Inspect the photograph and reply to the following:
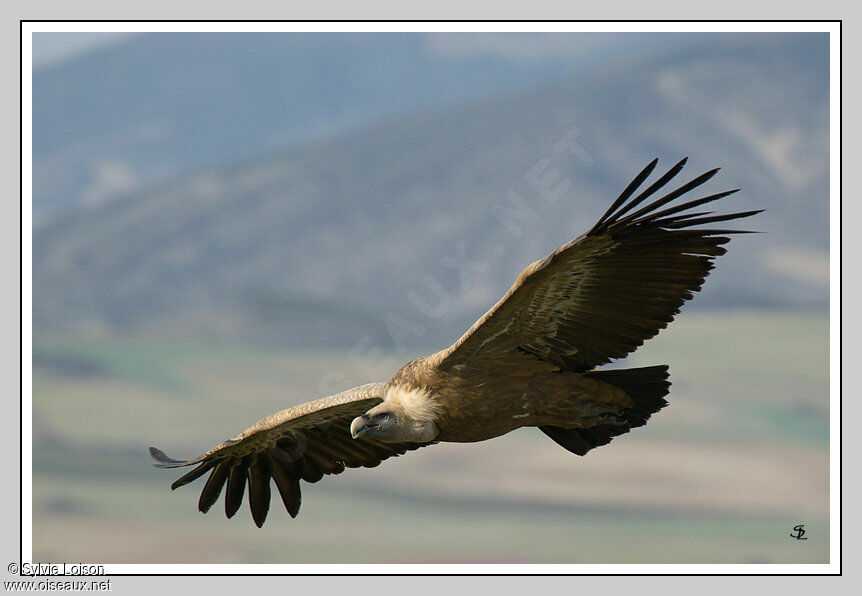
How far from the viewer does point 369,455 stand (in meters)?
7.95

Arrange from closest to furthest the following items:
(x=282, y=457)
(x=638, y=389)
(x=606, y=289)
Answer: (x=606, y=289) < (x=638, y=389) < (x=282, y=457)

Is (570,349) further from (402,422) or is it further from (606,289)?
(402,422)

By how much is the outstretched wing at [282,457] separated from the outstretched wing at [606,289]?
1614 millimetres

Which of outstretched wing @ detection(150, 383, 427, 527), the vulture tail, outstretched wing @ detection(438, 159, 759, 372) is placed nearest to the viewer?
outstretched wing @ detection(438, 159, 759, 372)

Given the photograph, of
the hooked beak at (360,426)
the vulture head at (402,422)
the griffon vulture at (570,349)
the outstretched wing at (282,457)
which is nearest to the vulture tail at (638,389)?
the griffon vulture at (570,349)

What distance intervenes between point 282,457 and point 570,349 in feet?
9.26

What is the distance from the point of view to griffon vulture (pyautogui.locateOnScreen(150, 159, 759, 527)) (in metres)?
5.90

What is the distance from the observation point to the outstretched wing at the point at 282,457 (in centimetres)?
770

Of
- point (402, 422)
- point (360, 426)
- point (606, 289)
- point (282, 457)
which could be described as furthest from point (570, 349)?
point (282, 457)

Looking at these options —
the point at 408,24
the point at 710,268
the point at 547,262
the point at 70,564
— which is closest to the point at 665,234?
the point at 710,268

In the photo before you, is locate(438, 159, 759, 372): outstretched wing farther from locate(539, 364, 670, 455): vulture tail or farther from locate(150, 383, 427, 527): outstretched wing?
locate(150, 383, 427, 527): outstretched wing

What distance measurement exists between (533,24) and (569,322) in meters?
3.65

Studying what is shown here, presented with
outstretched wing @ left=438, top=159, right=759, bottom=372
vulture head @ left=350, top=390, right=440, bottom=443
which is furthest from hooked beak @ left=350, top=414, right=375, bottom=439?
outstretched wing @ left=438, top=159, right=759, bottom=372

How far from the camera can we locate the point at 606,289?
6.23 m
